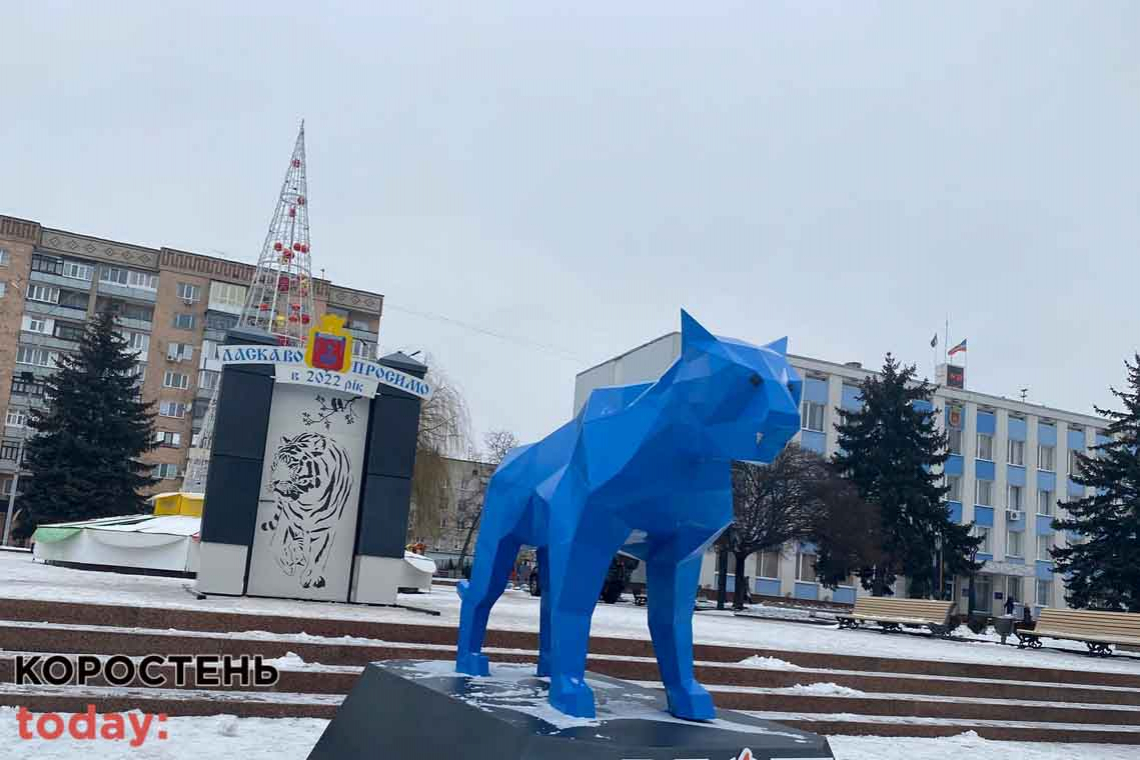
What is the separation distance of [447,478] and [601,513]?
98.4 ft

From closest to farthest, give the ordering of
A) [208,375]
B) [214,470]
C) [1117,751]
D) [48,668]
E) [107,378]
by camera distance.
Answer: [48,668], [1117,751], [214,470], [107,378], [208,375]

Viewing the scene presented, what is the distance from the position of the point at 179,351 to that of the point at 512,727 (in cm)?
5531

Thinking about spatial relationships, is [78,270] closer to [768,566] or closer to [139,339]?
[139,339]

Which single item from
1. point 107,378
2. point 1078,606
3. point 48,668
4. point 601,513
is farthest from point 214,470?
point 1078,606

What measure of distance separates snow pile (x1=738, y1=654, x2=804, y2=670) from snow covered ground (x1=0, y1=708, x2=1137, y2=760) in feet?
4.74

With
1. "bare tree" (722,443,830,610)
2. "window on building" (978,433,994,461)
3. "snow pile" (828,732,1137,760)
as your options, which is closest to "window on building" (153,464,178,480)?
"bare tree" (722,443,830,610)

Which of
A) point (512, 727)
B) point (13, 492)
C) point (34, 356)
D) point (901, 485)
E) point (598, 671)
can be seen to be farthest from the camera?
point (34, 356)

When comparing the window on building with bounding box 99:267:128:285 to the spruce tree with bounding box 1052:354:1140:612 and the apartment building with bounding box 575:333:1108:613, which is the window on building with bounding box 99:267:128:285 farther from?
the spruce tree with bounding box 1052:354:1140:612

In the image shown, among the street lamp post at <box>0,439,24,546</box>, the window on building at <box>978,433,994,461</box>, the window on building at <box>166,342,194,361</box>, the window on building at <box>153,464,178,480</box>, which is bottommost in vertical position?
the street lamp post at <box>0,439,24,546</box>

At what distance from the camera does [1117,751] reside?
10.1 m

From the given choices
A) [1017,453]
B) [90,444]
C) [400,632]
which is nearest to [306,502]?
[400,632]

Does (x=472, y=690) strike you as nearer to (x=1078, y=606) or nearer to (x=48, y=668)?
(x=48, y=668)

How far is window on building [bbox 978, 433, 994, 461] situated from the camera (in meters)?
52.1

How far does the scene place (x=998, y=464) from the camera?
52188 mm
